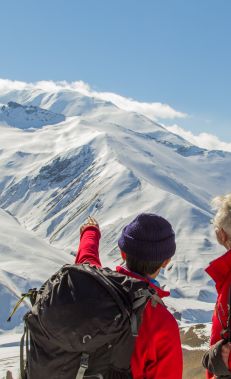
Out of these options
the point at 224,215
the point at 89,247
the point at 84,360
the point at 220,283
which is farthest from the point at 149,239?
the point at 89,247

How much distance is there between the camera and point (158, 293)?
17.5 ft

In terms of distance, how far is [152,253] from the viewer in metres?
5.52

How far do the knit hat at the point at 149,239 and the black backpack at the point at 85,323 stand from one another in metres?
0.46

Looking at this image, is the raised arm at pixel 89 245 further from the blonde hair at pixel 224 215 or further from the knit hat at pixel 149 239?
the blonde hair at pixel 224 215

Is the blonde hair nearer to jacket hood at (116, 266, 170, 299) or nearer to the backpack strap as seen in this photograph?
jacket hood at (116, 266, 170, 299)

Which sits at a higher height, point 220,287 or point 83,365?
point 220,287

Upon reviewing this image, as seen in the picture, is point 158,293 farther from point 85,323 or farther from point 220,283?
point 220,283

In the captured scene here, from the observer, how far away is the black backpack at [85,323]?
15.6 ft

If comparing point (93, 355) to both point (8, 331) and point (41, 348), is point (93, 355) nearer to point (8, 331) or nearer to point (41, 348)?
point (41, 348)

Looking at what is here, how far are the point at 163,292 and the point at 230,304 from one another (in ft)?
2.29

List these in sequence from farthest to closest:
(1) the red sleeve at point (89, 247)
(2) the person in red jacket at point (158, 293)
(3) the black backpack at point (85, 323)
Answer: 1. (1) the red sleeve at point (89, 247)
2. (2) the person in red jacket at point (158, 293)
3. (3) the black backpack at point (85, 323)

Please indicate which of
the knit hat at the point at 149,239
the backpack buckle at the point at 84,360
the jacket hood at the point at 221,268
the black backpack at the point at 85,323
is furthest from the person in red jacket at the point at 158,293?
the jacket hood at the point at 221,268

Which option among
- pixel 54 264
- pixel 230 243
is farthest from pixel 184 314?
pixel 230 243

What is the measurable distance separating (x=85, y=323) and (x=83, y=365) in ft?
1.38
